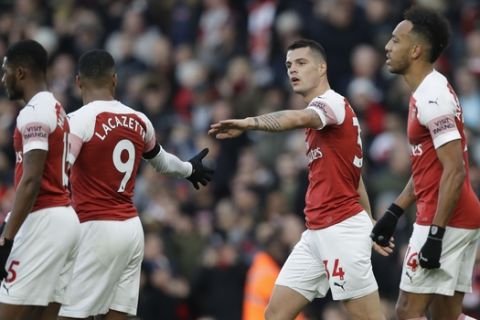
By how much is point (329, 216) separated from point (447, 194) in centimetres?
117

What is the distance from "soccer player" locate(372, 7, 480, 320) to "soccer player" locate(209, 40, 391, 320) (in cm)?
51

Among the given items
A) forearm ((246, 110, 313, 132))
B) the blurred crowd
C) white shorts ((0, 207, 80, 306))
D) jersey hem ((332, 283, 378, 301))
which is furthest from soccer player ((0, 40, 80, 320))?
the blurred crowd

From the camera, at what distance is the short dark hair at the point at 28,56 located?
8656 mm

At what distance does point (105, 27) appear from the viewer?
800 inches

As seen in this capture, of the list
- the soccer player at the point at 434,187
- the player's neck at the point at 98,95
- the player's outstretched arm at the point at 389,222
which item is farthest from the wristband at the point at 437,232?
the player's neck at the point at 98,95

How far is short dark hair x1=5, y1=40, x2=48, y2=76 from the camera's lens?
8.66m

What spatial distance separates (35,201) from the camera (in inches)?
336

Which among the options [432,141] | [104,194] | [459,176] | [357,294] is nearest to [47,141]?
[104,194]

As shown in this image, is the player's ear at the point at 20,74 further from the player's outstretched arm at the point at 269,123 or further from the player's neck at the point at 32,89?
the player's outstretched arm at the point at 269,123

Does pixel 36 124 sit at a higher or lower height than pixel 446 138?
lower

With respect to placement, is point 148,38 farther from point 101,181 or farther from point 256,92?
point 101,181

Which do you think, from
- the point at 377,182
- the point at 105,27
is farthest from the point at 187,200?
the point at 105,27

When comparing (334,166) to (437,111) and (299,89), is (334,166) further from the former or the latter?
(437,111)

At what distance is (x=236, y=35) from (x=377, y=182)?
4970 mm
